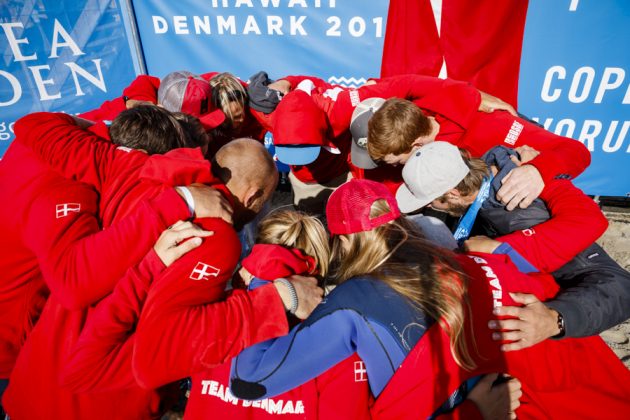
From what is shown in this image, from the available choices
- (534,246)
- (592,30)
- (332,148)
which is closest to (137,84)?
(332,148)

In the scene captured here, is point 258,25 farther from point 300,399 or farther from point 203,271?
point 300,399

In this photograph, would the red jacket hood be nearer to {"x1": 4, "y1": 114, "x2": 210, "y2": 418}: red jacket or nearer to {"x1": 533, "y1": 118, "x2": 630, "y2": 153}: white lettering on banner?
{"x1": 4, "y1": 114, "x2": 210, "y2": 418}: red jacket

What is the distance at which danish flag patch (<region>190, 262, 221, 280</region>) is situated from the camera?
1218 mm

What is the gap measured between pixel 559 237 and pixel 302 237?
1.19m

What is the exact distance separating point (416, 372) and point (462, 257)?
19.9 inches

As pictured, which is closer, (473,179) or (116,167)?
(116,167)

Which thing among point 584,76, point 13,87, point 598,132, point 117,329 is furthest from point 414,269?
point 13,87

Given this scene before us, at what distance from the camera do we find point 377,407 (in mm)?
1104

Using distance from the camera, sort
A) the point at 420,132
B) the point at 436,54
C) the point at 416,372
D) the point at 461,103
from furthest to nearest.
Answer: the point at 436,54, the point at 461,103, the point at 420,132, the point at 416,372

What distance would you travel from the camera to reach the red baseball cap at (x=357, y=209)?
1332mm

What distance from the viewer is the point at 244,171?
5.42 feet

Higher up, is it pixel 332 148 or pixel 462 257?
pixel 462 257

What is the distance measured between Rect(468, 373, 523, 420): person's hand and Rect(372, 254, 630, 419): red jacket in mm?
52

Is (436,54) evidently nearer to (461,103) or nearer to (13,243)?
(461,103)
